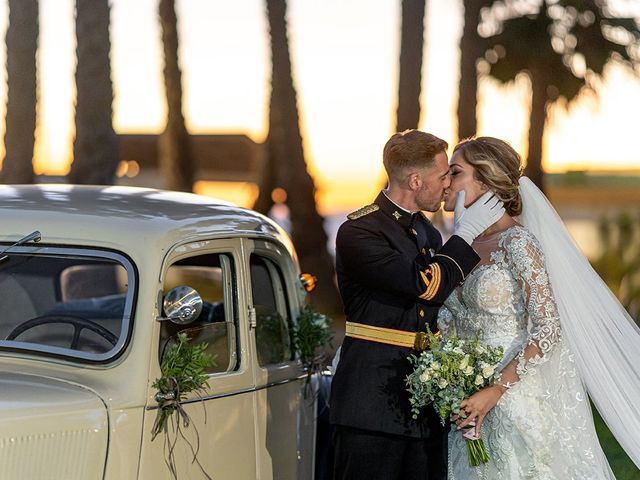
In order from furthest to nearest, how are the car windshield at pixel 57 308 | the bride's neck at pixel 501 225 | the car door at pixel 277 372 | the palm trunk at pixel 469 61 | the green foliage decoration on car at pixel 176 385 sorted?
the palm trunk at pixel 469 61 < the car door at pixel 277 372 < the bride's neck at pixel 501 225 < the car windshield at pixel 57 308 < the green foliage decoration on car at pixel 176 385

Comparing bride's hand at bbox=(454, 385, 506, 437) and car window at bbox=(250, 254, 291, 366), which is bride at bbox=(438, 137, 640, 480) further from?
car window at bbox=(250, 254, 291, 366)

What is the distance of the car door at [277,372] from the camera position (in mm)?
5621

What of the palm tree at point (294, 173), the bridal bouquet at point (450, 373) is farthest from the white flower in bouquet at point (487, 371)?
the palm tree at point (294, 173)

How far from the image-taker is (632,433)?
5848mm

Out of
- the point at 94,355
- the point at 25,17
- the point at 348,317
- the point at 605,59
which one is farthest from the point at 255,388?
the point at 605,59

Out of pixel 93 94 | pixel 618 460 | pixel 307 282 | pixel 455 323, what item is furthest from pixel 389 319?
pixel 93 94

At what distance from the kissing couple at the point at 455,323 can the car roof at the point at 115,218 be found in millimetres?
674

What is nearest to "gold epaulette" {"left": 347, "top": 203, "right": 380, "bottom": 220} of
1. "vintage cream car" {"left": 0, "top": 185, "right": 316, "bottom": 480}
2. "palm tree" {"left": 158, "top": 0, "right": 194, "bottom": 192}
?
"vintage cream car" {"left": 0, "top": 185, "right": 316, "bottom": 480}

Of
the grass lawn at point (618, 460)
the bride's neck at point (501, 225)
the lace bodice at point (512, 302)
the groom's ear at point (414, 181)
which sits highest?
the groom's ear at point (414, 181)

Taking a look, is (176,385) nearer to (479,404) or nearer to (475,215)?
(479,404)

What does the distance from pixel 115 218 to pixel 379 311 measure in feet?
3.98

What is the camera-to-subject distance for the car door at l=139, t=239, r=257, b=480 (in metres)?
A: 4.90

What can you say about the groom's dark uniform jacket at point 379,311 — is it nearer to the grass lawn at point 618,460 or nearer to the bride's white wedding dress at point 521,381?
the bride's white wedding dress at point 521,381

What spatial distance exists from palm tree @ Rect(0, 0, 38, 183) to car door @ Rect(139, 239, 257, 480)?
766cm
